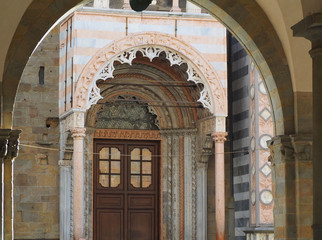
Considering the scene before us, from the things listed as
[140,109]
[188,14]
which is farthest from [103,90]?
[188,14]

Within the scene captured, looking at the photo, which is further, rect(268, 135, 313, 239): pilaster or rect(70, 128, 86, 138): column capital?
rect(70, 128, 86, 138): column capital

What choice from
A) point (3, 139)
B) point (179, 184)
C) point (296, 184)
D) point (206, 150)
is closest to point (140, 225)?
point (179, 184)

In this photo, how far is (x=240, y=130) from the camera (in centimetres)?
2314

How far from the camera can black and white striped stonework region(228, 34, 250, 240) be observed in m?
22.6

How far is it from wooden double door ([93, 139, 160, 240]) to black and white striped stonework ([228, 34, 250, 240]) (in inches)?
84.1

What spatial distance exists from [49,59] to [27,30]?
10094 millimetres

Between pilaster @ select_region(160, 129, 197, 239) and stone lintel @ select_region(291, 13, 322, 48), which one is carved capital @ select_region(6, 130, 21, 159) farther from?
pilaster @ select_region(160, 129, 197, 239)

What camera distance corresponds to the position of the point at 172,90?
23812 millimetres

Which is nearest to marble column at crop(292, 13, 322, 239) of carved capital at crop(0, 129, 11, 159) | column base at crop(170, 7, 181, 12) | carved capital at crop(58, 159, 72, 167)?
carved capital at crop(0, 129, 11, 159)

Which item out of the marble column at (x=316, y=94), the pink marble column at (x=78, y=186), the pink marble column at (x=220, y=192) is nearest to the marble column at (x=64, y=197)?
the pink marble column at (x=78, y=186)

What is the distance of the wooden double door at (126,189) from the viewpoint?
942 inches

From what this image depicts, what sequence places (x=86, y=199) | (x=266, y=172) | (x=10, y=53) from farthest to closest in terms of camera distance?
(x=86, y=199)
(x=266, y=172)
(x=10, y=53)

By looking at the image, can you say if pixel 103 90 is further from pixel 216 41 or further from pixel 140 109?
pixel 216 41

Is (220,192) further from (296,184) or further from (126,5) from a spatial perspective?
(296,184)
